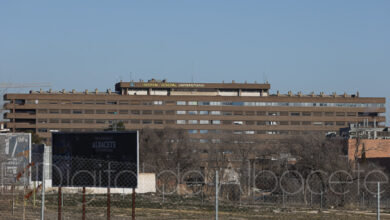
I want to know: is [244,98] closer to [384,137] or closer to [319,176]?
[384,137]

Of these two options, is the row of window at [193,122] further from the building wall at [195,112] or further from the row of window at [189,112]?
the row of window at [189,112]

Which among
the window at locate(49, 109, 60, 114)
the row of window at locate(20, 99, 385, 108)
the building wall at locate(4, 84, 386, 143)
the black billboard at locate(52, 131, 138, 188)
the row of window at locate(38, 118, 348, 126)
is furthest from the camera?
the row of window at locate(20, 99, 385, 108)

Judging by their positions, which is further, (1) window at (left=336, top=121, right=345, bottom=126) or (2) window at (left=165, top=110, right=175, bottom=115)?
(1) window at (left=336, top=121, right=345, bottom=126)

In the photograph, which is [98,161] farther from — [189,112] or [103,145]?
[189,112]

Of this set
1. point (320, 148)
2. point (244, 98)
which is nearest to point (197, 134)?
point (244, 98)

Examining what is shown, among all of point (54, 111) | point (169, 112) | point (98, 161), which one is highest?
point (169, 112)

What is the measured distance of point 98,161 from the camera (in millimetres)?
21750

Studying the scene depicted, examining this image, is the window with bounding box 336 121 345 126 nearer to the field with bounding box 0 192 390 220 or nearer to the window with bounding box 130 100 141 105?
the window with bounding box 130 100 141 105

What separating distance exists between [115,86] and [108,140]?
139 metres

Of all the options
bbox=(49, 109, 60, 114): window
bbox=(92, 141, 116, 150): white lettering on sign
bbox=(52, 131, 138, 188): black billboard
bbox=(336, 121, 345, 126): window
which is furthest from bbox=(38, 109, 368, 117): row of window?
bbox=(92, 141, 116, 150): white lettering on sign

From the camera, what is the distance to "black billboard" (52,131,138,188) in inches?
830

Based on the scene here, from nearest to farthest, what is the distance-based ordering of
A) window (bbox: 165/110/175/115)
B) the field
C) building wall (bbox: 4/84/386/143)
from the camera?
the field, building wall (bbox: 4/84/386/143), window (bbox: 165/110/175/115)

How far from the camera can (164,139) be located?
4277 inches

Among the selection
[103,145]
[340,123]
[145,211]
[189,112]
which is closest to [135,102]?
[189,112]
